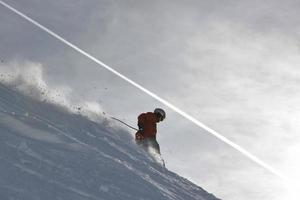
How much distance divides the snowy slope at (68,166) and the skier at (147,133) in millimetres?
4070

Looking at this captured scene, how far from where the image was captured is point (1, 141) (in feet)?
34.1

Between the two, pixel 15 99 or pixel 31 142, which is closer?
pixel 31 142

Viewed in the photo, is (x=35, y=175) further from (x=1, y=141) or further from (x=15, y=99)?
(x=15, y=99)

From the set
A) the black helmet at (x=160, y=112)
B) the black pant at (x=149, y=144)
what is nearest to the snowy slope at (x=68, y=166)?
the black pant at (x=149, y=144)

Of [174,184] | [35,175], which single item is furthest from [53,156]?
[174,184]

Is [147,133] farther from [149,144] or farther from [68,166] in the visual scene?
[68,166]

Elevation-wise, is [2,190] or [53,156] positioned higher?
[53,156]

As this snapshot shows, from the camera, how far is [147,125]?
21.0 metres

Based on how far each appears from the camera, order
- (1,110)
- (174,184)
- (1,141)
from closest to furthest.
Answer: (1,141) < (1,110) < (174,184)

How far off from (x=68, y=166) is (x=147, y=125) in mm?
10192

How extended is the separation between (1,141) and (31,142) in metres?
1.01

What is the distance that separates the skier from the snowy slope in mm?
4070

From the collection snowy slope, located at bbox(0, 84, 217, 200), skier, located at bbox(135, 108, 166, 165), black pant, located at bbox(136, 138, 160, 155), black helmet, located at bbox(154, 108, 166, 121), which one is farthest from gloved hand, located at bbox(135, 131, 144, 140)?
snowy slope, located at bbox(0, 84, 217, 200)

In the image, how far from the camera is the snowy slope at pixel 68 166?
9.14 meters
